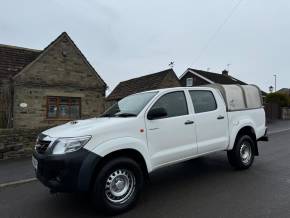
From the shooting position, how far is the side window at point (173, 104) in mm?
5291

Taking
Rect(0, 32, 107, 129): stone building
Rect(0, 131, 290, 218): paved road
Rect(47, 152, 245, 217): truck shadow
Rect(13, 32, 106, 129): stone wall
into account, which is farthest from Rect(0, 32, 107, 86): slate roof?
Rect(47, 152, 245, 217): truck shadow

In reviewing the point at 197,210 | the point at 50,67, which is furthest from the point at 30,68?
the point at 197,210

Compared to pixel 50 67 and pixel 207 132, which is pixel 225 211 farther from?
pixel 50 67

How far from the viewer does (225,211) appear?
4.22m

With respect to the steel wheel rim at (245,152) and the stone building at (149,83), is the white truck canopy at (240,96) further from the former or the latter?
the stone building at (149,83)

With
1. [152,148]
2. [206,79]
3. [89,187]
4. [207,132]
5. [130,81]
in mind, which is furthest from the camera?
[206,79]

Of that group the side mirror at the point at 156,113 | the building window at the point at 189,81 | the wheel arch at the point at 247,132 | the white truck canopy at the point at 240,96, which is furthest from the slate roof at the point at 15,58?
the building window at the point at 189,81

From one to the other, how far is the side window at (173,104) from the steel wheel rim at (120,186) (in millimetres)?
1368

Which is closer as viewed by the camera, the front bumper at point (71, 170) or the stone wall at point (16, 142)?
the front bumper at point (71, 170)

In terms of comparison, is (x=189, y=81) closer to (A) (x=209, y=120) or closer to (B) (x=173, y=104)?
→ (A) (x=209, y=120)

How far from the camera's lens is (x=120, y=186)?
14.5ft

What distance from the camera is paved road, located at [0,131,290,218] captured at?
430 centimetres

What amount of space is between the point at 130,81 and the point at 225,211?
89.1ft

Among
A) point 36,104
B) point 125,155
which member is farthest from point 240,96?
point 36,104
